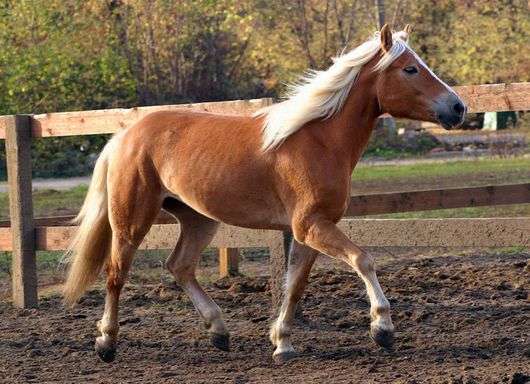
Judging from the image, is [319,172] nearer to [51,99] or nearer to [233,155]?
[233,155]

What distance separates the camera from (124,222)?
682 centimetres

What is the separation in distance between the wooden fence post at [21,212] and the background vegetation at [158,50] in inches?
573

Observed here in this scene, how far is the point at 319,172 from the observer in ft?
20.3

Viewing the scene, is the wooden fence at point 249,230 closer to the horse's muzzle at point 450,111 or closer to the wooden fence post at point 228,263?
the wooden fence post at point 228,263

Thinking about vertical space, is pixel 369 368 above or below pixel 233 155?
below

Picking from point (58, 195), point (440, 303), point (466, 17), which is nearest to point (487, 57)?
point (466, 17)

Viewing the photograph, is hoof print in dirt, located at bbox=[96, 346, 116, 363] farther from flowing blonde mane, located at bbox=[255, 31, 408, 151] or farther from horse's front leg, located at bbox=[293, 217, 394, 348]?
flowing blonde mane, located at bbox=[255, 31, 408, 151]

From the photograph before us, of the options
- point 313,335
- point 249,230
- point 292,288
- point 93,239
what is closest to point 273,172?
point 292,288

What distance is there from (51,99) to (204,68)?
426cm

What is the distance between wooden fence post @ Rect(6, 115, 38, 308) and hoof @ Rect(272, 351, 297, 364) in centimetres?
313

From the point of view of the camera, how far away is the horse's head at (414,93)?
6.17 metres

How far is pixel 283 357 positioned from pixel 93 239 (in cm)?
160

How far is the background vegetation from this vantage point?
2444 centimetres

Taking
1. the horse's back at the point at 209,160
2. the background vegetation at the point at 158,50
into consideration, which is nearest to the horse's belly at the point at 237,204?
the horse's back at the point at 209,160
